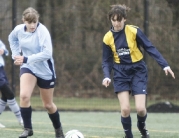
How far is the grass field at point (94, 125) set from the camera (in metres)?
8.57

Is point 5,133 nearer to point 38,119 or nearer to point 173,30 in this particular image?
point 38,119

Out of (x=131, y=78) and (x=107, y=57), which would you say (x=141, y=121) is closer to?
(x=131, y=78)

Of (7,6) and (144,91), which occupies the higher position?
(7,6)

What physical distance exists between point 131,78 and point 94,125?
118 inches

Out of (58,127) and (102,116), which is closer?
(58,127)

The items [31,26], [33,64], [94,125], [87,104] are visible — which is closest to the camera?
[31,26]

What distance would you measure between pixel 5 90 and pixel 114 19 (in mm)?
3442

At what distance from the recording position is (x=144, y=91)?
Result: 7.28 metres

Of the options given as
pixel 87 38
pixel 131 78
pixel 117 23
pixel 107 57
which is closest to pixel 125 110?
pixel 131 78

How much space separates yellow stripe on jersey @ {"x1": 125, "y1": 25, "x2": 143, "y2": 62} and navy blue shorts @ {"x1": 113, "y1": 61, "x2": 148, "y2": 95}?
8 centimetres

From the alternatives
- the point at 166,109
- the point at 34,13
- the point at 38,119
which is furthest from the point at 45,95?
the point at 166,109

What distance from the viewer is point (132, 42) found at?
24.0ft

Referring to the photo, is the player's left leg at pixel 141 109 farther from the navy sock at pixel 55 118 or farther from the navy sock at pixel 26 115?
the navy sock at pixel 26 115

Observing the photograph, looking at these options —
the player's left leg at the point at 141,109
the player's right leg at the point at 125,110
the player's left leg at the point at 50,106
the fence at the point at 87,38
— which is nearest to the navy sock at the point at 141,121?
the player's left leg at the point at 141,109
